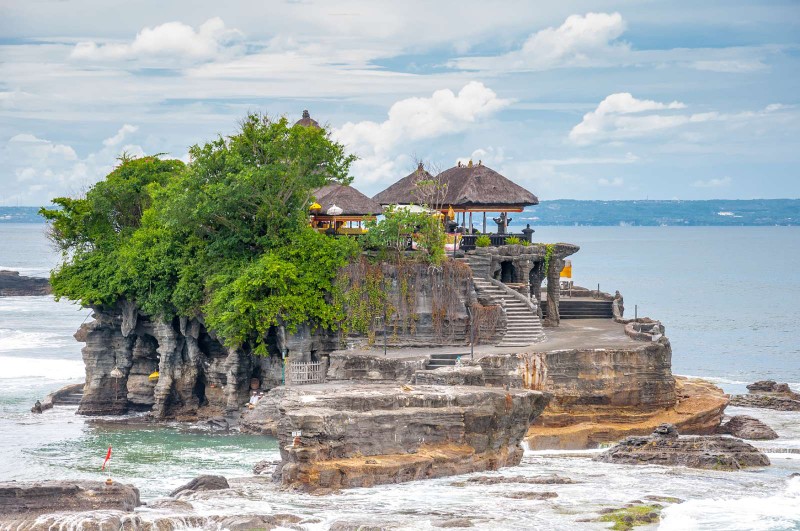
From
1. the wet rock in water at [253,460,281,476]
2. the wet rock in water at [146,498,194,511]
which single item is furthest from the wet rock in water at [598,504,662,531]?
the wet rock in water at [253,460,281,476]

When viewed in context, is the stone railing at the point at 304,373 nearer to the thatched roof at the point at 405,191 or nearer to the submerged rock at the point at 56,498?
the thatched roof at the point at 405,191

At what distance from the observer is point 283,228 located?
→ 53.2m

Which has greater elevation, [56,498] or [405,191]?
[405,191]

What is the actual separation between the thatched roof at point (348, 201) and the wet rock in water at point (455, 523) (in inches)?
878

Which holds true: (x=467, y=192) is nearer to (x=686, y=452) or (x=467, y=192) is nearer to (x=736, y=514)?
(x=686, y=452)

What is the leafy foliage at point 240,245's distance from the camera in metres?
51.3

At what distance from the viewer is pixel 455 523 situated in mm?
35375

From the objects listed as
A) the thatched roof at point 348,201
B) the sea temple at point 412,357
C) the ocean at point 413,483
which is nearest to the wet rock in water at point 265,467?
the ocean at point 413,483

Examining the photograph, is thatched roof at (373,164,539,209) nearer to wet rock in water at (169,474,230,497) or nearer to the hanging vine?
the hanging vine

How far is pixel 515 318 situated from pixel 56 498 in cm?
2215

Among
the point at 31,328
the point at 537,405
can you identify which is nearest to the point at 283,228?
the point at 537,405

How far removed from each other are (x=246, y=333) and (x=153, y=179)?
13.3 m

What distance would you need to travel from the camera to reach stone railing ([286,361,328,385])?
2014 inches

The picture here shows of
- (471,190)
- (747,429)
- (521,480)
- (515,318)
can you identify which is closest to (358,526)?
(521,480)
